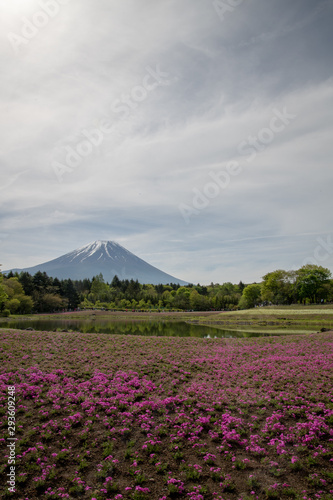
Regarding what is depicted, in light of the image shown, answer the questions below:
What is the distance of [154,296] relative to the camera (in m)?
135

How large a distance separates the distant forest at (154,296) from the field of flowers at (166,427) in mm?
78855

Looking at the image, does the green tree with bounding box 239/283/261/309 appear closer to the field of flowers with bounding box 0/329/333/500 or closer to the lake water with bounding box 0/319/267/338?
the lake water with bounding box 0/319/267/338

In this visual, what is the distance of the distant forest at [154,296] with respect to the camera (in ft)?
326

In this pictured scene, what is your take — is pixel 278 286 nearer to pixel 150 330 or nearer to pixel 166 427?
pixel 150 330

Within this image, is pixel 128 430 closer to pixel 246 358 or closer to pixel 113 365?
pixel 113 365

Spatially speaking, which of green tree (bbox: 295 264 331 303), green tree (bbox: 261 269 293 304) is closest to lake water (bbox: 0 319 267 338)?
green tree (bbox: 295 264 331 303)

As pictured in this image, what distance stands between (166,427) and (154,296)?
4962 inches

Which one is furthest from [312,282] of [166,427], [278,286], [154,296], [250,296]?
[166,427]

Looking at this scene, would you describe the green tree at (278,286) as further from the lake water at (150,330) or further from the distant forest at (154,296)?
the lake water at (150,330)

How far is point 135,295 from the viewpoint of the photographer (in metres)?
140

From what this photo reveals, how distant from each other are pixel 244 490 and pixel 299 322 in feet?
182

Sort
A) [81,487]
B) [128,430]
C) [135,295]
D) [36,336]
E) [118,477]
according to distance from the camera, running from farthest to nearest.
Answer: [135,295] < [36,336] < [128,430] < [118,477] < [81,487]

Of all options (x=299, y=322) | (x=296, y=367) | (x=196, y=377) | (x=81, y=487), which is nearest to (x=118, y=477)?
(x=81, y=487)

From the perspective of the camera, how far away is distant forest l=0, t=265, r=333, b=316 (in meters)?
99.3
